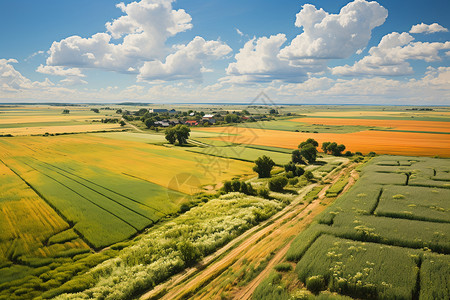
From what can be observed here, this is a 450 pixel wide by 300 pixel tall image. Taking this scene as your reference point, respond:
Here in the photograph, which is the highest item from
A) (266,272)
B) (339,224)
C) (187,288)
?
(339,224)

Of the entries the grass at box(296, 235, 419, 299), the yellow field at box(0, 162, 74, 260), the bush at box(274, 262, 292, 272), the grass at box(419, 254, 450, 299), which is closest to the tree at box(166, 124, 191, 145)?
the yellow field at box(0, 162, 74, 260)

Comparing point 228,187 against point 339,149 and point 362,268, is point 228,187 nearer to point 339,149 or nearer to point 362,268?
point 362,268

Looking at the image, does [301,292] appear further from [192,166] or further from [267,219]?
[192,166]

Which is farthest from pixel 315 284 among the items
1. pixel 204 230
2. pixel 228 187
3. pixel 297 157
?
pixel 297 157

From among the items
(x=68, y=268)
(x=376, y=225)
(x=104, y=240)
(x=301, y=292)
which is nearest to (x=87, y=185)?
(x=104, y=240)

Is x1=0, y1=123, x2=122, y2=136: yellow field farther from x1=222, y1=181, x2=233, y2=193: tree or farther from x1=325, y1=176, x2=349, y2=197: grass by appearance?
x1=325, y1=176, x2=349, y2=197: grass

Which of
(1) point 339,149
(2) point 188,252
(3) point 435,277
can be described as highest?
(1) point 339,149

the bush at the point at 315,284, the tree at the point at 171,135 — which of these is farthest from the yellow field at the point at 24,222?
the tree at the point at 171,135
